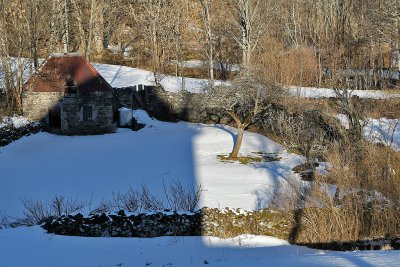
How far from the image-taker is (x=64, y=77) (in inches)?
1139

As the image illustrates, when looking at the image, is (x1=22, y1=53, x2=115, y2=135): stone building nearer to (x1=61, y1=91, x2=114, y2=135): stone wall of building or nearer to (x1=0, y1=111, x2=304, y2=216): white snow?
(x1=61, y1=91, x2=114, y2=135): stone wall of building

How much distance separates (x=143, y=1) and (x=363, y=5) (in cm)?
2437

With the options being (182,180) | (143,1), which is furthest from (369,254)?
(143,1)

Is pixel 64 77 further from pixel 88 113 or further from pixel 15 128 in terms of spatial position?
pixel 15 128

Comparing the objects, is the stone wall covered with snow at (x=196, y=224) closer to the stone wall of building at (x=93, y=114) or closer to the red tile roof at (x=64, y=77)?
the stone wall of building at (x=93, y=114)

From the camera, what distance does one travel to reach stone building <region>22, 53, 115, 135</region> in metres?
28.5

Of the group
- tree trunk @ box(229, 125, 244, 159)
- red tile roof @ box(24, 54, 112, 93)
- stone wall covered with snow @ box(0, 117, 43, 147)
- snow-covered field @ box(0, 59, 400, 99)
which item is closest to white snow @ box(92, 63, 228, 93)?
snow-covered field @ box(0, 59, 400, 99)

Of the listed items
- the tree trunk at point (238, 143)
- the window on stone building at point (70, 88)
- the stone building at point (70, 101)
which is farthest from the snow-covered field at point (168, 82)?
the tree trunk at point (238, 143)

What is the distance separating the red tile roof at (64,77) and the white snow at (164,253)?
16377 mm

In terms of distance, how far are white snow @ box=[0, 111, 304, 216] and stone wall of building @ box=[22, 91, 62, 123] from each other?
4.64 ft

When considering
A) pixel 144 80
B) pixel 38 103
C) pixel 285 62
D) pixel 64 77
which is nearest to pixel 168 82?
pixel 144 80

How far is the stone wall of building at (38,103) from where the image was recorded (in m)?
28.6

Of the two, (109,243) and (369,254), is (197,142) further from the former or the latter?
(369,254)

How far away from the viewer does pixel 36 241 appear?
12.2m
